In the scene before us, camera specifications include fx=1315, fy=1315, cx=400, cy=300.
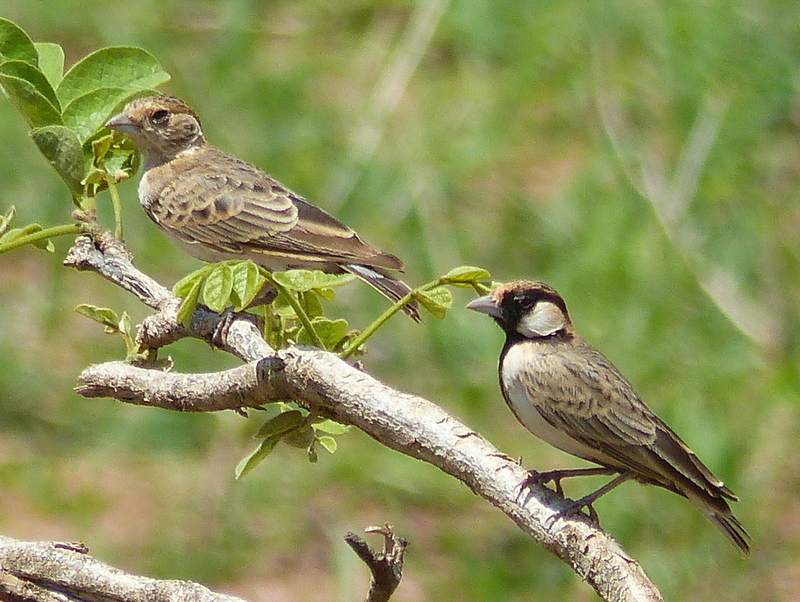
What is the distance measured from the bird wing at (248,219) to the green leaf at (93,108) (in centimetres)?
181

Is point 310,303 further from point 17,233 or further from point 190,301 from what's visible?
point 17,233

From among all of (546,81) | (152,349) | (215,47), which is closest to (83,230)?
(152,349)

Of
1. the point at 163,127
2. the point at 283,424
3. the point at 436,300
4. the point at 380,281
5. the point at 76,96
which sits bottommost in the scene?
the point at 163,127

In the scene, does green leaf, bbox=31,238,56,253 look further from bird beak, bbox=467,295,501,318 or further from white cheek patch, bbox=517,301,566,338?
white cheek patch, bbox=517,301,566,338

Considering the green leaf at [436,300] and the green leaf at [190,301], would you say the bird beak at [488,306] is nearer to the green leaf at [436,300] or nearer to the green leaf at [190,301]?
the green leaf at [436,300]

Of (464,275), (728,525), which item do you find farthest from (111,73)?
(728,525)

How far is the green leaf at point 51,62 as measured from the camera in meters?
3.04

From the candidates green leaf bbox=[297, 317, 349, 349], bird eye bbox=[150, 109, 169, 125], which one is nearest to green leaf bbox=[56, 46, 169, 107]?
green leaf bbox=[297, 317, 349, 349]

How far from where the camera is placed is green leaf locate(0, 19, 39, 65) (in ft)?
9.30

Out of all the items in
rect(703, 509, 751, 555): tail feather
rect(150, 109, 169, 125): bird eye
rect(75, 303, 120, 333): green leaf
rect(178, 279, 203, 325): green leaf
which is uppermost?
rect(178, 279, 203, 325): green leaf

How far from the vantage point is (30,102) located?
285cm

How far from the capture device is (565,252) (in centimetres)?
757

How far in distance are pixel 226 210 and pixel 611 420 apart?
2113 millimetres

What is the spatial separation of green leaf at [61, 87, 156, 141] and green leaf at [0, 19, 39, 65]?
14 cm
